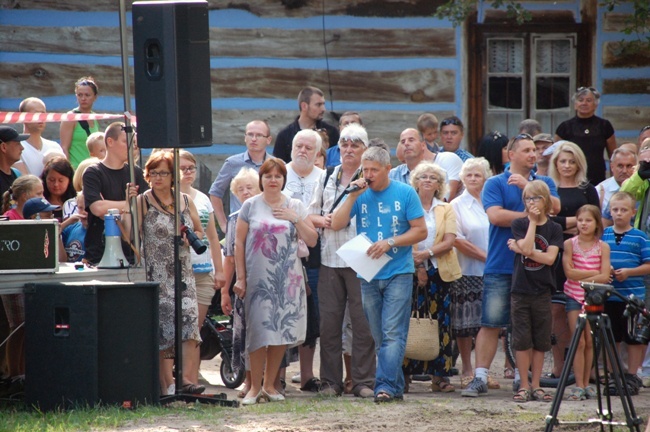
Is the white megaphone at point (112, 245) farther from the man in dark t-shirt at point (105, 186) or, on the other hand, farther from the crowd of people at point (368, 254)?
the man in dark t-shirt at point (105, 186)

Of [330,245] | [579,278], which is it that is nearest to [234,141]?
[330,245]

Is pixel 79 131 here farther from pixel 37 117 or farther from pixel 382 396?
pixel 382 396

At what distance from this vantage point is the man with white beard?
328 inches

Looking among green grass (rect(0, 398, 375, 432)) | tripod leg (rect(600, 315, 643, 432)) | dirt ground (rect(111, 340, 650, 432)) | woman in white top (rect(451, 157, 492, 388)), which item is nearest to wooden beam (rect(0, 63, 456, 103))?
woman in white top (rect(451, 157, 492, 388))

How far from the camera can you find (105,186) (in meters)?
8.09

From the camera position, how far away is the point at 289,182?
28.3 feet

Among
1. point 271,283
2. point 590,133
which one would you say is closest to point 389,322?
point 271,283

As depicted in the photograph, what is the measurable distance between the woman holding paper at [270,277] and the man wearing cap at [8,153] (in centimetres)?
205

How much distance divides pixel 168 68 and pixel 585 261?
11.3ft

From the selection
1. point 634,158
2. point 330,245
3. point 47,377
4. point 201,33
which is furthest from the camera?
point 634,158

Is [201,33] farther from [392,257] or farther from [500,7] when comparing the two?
[500,7]

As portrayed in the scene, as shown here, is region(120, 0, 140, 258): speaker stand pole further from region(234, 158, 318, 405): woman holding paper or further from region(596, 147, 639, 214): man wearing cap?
region(596, 147, 639, 214): man wearing cap

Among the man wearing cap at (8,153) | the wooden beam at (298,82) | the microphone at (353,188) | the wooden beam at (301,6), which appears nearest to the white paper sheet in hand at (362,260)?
the microphone at (353,188)

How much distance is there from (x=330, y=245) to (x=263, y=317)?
788 mm
